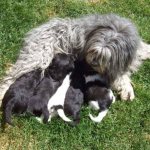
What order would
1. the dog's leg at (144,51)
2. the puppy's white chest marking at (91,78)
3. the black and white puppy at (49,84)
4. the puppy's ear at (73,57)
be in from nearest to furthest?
the black and white puppy at (49,84) → the puppy's white chest marking at (91,78) → the puppy's ear at (73,57) → the dog's leg at (144,51)

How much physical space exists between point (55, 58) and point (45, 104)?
0.75 metres

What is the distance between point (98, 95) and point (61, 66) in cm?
60

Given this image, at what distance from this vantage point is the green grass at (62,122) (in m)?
6.55

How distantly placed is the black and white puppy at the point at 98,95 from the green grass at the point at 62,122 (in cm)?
13

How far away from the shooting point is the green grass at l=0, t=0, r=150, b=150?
21.5 ft

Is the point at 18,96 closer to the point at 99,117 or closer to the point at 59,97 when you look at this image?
the point at 59,97

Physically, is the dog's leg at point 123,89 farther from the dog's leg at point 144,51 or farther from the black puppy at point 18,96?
the black puppy at point 18,96

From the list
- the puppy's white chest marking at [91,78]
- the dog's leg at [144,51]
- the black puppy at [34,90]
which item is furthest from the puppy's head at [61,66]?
the dog's leg at [144,51]

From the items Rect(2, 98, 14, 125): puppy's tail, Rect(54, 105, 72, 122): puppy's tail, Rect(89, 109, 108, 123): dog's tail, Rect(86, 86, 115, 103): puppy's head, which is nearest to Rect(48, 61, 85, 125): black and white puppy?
Rect(54, 105, 72, 122): puppy's tail

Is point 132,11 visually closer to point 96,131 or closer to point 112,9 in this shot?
point 112,9

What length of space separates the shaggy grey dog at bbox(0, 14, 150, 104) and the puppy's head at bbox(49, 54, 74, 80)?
141mm

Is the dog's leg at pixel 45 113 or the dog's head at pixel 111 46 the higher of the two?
the dog's head at pixel 111 46

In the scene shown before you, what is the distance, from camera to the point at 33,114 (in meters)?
6.62

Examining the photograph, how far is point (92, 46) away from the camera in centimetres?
664
